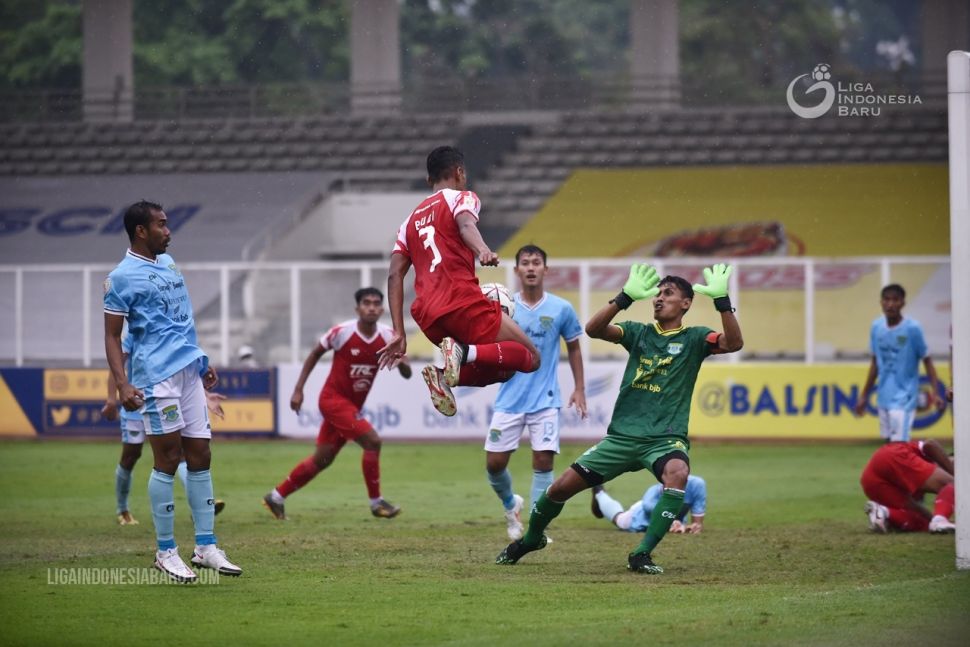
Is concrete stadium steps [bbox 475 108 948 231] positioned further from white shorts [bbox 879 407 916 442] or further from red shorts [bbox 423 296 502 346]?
red shorts [bbox 423 296 502 346]

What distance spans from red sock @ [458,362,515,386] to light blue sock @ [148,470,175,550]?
191 centimetres

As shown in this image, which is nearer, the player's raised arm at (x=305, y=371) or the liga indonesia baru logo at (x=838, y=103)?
the player's raised arm at (x=305, y=371)

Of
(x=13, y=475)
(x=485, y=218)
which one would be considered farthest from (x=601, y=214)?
(x=13, y=475)

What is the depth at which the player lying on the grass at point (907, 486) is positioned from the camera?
1198 centimetres

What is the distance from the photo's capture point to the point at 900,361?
51.7 feet

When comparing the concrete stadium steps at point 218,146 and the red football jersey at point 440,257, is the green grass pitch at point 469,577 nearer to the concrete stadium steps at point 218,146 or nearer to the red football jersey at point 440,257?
the red football jersey at point 440,257

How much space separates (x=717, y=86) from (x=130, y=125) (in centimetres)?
1498

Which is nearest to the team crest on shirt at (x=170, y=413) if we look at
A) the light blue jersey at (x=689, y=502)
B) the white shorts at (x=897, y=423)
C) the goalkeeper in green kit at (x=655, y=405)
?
the goalkeeper in green kit at (x=655, y=405)

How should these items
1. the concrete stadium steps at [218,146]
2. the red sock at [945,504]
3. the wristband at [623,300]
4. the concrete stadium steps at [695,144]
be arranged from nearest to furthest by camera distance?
1. the wristband at [623,300]
2. the red sock at [945,504]
3. the concrete stadium steps at [695,144]
4. the concrete stadium steps at [218,146]

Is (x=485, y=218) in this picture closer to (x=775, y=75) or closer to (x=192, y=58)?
(x=192, y=58)

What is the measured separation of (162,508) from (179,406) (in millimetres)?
638

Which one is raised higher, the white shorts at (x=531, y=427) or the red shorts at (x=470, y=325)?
the red shorts at (x=470, y=325)

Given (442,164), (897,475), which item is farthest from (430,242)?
(897,475)

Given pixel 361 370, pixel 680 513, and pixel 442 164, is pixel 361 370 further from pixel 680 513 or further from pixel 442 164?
pixel 442 164
